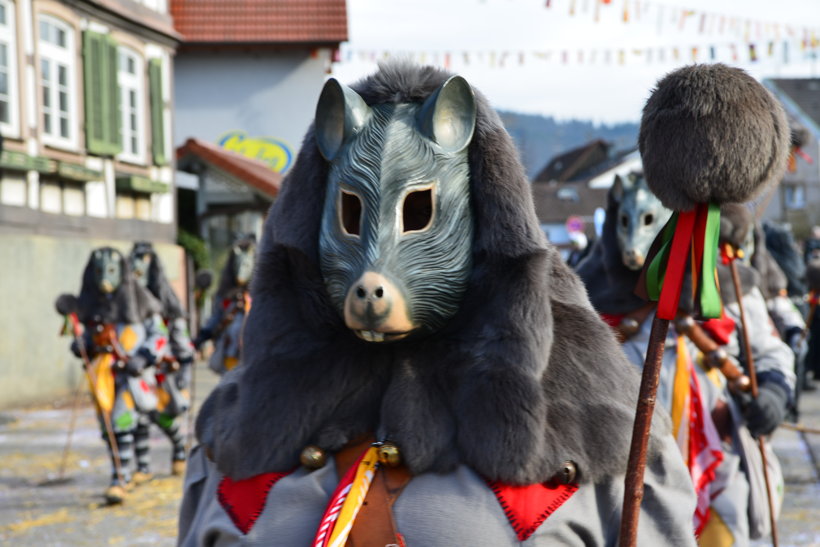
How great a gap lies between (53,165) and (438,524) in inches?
499

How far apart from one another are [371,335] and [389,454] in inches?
9.5

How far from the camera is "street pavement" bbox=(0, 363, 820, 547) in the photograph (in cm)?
688

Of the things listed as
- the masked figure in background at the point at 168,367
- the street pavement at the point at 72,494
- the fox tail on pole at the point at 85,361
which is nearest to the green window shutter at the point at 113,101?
the street pavement at the point at 72,494

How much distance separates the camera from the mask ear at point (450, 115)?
7.14ft

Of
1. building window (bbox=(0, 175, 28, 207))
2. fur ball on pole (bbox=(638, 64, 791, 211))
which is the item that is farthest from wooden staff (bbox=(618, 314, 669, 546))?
building window (bbox=(0, 175, 28, 207))

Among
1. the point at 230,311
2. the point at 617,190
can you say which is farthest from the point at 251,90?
the point at 617,190

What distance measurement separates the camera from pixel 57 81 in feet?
46.8

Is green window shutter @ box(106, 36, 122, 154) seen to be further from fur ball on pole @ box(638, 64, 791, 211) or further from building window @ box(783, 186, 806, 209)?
building window @ box(783, 186, 806, 209)

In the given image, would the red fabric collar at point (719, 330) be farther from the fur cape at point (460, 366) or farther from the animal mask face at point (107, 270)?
the animal mask face at point (107, 270)

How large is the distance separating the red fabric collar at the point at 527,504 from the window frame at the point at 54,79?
12.8m

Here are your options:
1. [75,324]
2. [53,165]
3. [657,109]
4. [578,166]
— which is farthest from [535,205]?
[578,166]

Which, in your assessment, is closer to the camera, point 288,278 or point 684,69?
point 684,69

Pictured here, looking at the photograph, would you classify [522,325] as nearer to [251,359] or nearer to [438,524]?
[438,524]

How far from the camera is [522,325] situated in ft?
6.87
